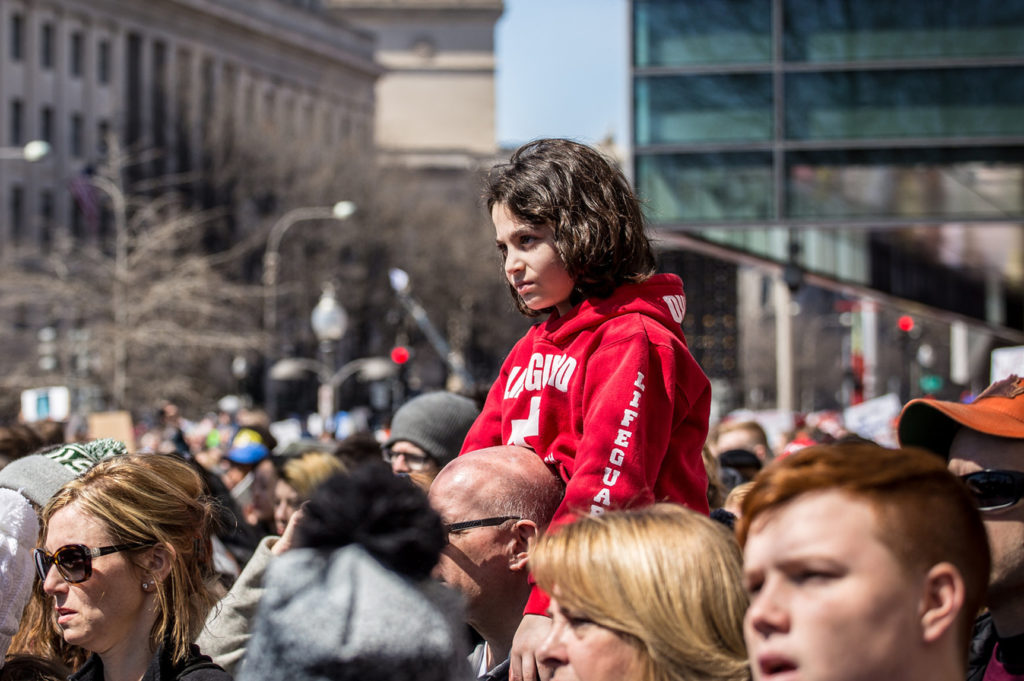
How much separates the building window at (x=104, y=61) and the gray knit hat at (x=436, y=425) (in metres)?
64.6

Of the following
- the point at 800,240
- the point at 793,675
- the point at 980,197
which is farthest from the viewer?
the point at 800,240

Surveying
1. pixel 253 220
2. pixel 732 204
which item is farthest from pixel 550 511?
pixel 253 220

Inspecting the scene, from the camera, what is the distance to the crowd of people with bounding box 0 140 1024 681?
88.8 inches

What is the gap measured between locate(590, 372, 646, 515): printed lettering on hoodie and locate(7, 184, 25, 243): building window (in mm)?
62247

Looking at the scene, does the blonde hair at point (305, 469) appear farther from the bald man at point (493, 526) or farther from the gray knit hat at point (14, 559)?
the bald man at point (493, 526)

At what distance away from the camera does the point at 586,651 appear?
2639 millimetres

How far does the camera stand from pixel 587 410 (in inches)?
143

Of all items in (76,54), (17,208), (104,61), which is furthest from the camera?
(104,61)

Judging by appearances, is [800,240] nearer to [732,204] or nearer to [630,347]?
[732,204]

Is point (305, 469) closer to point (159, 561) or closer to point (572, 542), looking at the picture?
point (159, 561)

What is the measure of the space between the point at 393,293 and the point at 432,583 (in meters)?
55.7

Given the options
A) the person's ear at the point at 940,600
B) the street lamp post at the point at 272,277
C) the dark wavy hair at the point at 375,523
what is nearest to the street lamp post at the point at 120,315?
the street lamp post at the point at 272,277

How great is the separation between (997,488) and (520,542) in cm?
98

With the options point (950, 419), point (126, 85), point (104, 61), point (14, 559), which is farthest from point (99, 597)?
point (104, 61)
